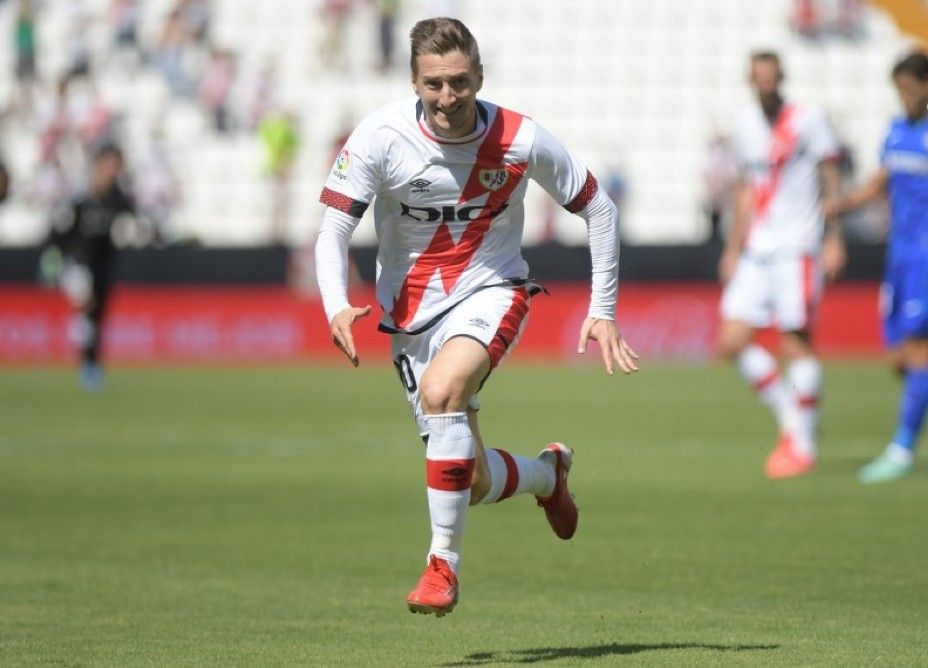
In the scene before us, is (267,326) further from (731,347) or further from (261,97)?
(731,347)

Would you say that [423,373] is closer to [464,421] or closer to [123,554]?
[464,421]

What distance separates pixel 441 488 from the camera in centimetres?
608

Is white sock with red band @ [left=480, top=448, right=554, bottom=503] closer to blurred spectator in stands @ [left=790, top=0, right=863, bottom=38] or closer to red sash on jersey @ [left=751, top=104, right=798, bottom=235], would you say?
red sash on jersey @ [left=751, top=104, right=798, bottom=235]

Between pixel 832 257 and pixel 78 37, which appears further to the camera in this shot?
pixel 78 37

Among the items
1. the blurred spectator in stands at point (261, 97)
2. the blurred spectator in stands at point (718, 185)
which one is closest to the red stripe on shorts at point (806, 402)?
the blurred spectator in stands at point (718, 185)

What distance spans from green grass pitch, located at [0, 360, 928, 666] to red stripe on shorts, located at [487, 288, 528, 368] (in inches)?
39.0

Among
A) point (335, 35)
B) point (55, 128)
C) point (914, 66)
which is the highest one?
point (914, 66)

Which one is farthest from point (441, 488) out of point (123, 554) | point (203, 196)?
point (203, 196)

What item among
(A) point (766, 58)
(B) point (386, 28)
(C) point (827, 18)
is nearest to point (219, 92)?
(B) point (386, 28)

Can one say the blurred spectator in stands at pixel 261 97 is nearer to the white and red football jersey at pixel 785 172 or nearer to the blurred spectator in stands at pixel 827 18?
the blurred spectator in stands at pixel 827 18

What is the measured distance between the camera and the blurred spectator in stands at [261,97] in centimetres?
2869

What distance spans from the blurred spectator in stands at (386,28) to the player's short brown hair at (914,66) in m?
18.8

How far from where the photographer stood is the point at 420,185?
6312mm

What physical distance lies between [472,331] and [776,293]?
5.86 metres
